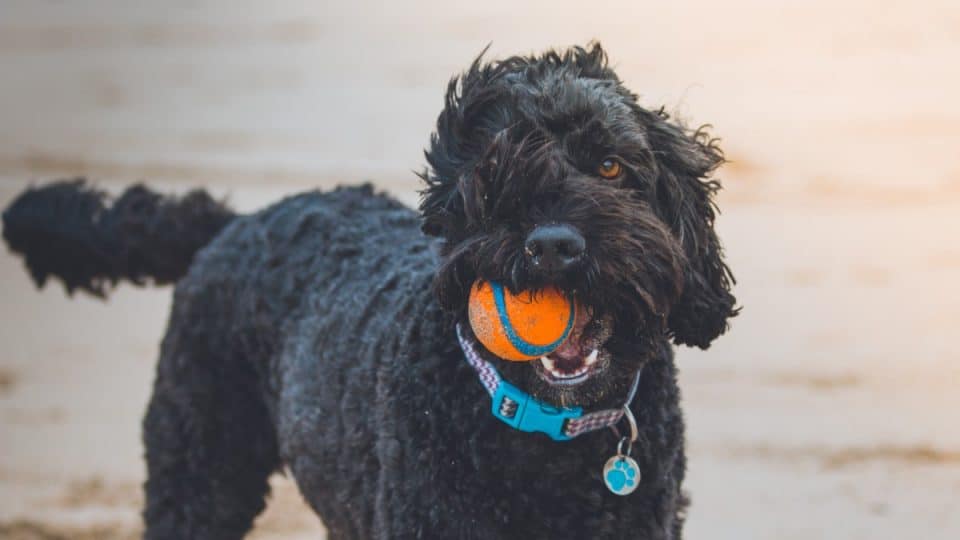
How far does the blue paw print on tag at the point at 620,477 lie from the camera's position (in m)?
3.87

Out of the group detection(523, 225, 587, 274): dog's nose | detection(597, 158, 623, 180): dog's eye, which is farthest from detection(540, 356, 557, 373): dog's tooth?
detection(597, 158, 623, 180): dog's eye

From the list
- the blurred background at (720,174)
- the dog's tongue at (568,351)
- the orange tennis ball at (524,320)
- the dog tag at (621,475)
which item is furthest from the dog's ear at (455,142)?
the blurred background at (720,174)

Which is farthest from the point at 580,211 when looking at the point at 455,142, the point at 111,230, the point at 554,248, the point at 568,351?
the point at 111,230

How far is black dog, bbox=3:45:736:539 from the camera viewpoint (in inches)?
141

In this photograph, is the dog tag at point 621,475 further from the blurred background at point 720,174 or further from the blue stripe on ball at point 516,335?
the blurred background at point 720,174

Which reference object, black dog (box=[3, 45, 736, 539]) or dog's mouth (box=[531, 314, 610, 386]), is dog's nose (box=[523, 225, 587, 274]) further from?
dog's mouth (box=[531, 314, 610, 386])

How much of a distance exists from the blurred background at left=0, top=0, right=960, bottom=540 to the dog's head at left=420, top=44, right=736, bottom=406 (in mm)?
2488

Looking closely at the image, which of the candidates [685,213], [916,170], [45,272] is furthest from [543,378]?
[916,170]

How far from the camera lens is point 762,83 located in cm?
1048

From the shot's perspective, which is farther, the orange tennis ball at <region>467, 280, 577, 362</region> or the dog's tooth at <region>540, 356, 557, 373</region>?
the dog's tooth at <region>540, 356, 557, 373</region>

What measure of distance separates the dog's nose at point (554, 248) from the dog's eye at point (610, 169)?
0.27 metres

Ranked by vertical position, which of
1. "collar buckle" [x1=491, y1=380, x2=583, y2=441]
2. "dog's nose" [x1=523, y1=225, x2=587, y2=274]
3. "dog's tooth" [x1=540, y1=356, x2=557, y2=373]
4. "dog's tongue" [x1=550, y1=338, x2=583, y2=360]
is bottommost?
"collar buckle" [x1=491, y1=380, x2=583, y2=441]

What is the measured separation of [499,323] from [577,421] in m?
0.43

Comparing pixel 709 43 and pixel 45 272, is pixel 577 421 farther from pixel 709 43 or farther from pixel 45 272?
pixel 709 43
